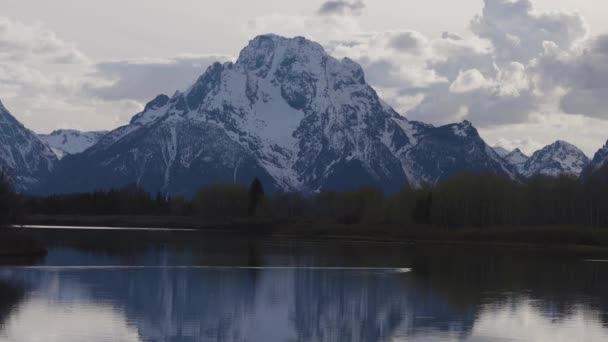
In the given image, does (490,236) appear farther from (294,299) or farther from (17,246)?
(294,299)

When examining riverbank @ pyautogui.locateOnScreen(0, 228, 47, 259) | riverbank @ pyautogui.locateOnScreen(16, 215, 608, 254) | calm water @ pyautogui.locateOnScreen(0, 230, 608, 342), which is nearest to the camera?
calm water @ pyautogui.locateOnScreen(0, 230, 608, 342)

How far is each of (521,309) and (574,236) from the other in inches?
3904

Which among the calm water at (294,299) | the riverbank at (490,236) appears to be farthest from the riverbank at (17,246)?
the riverbank at (490,236)

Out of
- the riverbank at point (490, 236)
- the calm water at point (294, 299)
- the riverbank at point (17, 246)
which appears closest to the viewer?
the calm water at point (294, 299)

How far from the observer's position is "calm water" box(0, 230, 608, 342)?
50406 millimetres

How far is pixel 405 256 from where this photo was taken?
4668 inches

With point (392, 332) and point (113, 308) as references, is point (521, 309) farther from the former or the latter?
point (113, 308)

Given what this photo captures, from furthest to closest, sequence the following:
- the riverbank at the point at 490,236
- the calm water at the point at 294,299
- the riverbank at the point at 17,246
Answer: the riverbank at the point at 490,236 < the riverbank at the point at 17,246 < the calm water at the point at 294,299

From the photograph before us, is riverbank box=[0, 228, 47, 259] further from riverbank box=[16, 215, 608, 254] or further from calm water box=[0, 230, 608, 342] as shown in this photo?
riverbank box=[16, 215, 608, 254]

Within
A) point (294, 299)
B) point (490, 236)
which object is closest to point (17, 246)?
point (294, 299)

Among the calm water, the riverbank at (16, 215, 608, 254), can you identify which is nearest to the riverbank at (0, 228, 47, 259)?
the calm water

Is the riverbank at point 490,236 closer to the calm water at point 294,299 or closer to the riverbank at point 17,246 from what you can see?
the calm water at point 294,299

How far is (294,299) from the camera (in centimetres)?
6738

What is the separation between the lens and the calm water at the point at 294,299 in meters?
50.4
